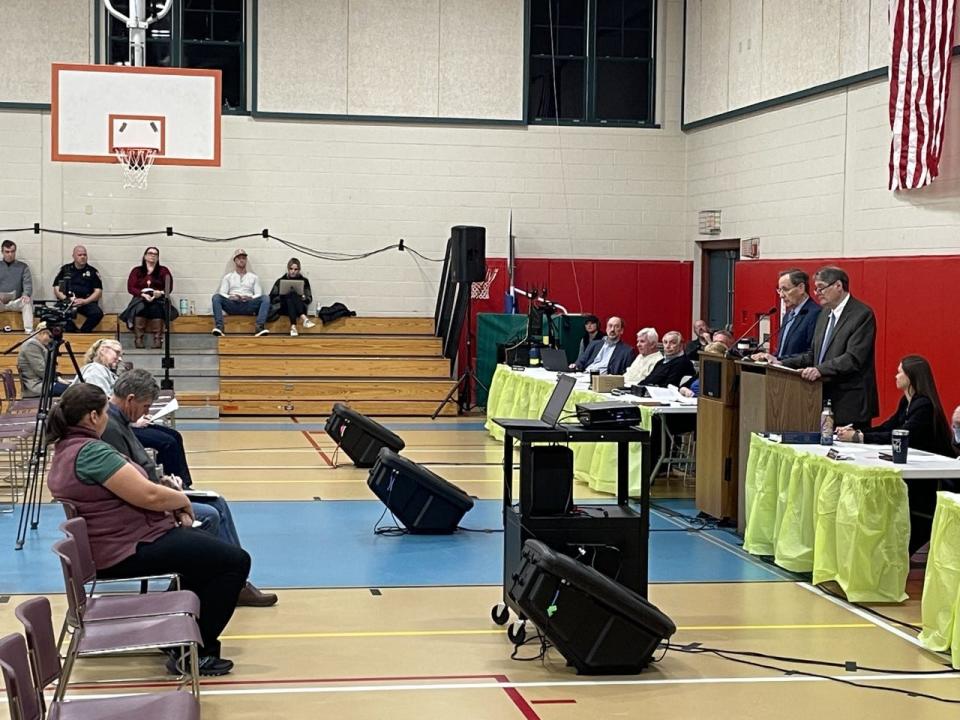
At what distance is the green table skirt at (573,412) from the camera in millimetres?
10258

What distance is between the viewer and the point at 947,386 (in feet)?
37.7

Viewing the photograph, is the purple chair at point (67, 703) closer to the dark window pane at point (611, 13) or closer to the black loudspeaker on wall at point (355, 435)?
the black loudspeaker on wall at point (355, 435)

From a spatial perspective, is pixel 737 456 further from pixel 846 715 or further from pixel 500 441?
pixel 500 441

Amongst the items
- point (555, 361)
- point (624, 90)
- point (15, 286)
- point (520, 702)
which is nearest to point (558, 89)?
point (624, 90)

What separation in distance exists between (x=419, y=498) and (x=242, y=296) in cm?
924

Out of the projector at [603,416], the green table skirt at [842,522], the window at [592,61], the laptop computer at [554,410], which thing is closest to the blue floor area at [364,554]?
the green table skirt at [842,522]

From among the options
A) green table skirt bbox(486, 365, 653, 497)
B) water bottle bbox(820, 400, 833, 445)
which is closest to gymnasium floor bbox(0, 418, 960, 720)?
green table skirt bbox(486, 365, 653, 497)

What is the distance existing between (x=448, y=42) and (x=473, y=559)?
1146cm

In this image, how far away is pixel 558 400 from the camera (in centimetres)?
644

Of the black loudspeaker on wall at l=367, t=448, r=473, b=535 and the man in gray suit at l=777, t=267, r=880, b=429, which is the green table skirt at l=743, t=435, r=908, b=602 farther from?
the black loudspeaker on wall at l=367, t=448, r=473, b=535

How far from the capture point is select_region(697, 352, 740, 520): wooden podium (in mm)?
8867

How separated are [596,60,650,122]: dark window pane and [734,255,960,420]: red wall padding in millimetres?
5442

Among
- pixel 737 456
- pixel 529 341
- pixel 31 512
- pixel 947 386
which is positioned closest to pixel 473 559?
pixel 737 456

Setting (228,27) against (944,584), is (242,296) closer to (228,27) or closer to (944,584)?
(228,27)
